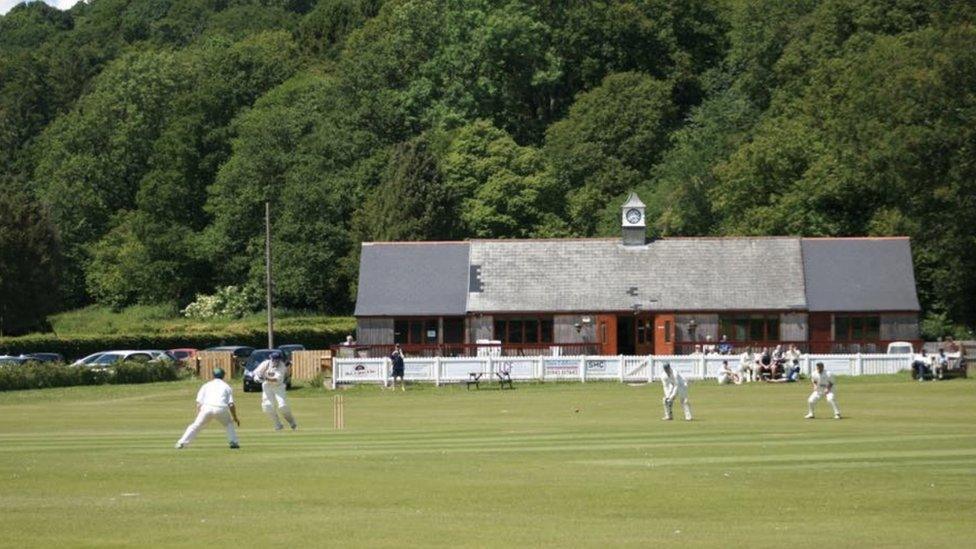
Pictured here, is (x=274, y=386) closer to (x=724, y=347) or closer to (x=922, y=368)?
(x=922, y=368)

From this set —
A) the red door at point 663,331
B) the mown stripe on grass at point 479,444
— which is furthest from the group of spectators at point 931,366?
the mown stripe on grass at point 479,444

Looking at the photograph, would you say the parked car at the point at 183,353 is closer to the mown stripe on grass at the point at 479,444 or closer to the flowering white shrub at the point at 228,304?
the flowering white shrub at the point at 228,304

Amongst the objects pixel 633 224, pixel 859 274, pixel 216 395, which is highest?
pixel 633 224

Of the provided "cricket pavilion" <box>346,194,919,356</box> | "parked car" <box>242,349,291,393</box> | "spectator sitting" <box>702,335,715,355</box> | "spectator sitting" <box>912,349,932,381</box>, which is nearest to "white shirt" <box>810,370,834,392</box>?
"spectator sitting" <box>912,349,932,381</box>

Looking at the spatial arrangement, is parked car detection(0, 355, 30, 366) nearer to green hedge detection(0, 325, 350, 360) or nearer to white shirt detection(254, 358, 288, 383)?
green hedge detection(0, 325, 350, 360)

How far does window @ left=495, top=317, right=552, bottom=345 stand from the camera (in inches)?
2943

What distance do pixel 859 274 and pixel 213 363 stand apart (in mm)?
27557

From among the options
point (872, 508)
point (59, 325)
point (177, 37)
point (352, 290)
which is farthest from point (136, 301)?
point (872, 508)

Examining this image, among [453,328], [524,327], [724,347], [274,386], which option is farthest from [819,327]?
[274,386]

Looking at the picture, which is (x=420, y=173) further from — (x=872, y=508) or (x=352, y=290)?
(x=872, y=508)

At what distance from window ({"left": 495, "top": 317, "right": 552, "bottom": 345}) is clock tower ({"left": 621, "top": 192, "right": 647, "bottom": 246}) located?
5557mm

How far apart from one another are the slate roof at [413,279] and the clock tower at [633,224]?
712cm

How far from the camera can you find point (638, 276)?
2968 inches

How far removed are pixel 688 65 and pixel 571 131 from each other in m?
13.1
